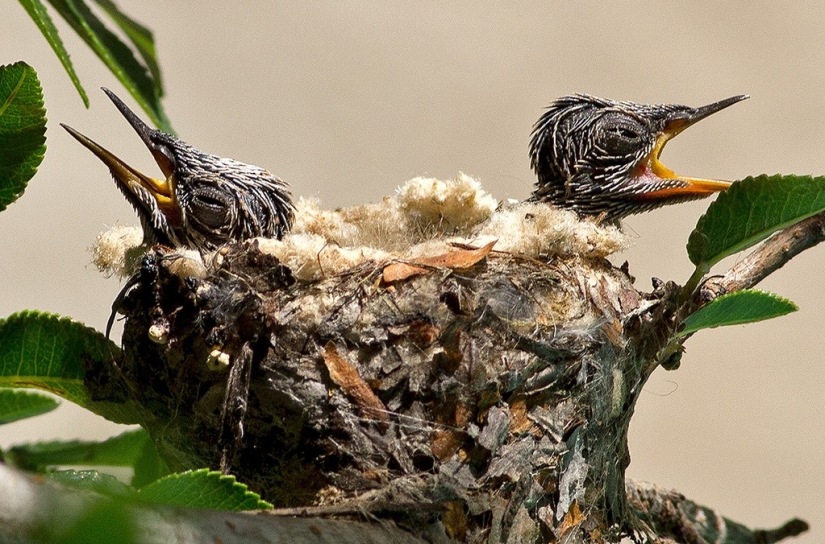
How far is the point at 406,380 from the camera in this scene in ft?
4.48

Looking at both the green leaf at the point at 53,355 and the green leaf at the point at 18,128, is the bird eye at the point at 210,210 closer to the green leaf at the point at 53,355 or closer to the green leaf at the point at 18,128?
the green leaf at the point at 53,355

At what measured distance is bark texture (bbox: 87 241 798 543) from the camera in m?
1.31

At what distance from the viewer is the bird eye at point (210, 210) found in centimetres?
171

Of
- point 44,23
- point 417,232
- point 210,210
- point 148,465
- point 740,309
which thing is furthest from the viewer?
point 417,232

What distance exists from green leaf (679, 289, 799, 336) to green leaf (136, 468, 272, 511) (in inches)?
26.9

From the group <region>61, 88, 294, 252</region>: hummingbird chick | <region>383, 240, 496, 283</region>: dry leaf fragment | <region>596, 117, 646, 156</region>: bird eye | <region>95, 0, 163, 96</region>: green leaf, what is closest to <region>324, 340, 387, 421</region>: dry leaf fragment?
<region>383, 240, 496, 283</region>: dry leaf fragment

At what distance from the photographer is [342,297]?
1.44 m

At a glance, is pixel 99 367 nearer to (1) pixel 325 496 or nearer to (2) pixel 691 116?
(1) pixel 325 496

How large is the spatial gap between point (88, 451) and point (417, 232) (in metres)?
0.79

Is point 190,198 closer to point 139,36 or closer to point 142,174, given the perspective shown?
point 142,174

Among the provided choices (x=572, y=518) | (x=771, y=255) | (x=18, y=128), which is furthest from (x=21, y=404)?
(x=771, y=255)

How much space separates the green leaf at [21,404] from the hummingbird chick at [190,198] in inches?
17.3

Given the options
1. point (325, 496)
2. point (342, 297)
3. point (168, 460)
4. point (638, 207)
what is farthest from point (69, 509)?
point (638, 207)

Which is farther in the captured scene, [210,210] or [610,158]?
[610,158]
